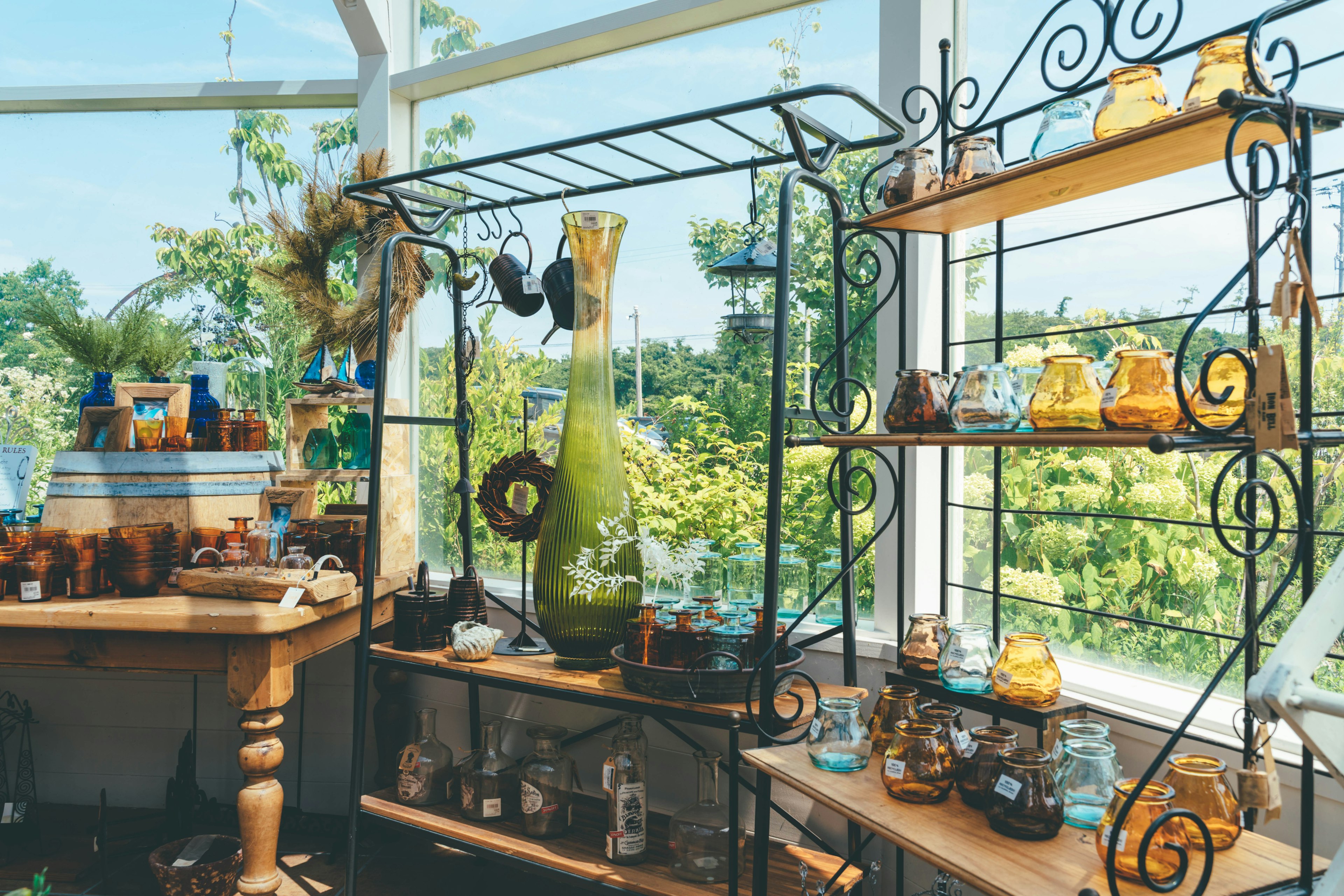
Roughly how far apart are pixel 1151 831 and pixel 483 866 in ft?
6.57

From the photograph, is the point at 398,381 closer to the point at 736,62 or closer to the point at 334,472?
the point at 334,472

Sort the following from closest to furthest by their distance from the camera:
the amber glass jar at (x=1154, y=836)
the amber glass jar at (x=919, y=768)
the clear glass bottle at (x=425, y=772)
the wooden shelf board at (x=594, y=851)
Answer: the amber glass jar at (x=1154, y=836)
the amber glass jar at (x=919, y=768)
the wooden shelf board at (x=594, y=851)
the clear glass bottle at (x=425, y=772)

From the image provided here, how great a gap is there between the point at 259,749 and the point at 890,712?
1.40 metres

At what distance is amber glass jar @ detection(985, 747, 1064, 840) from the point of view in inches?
43.6

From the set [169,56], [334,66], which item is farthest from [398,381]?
[169,56]

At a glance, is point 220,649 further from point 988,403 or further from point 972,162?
point 972,162

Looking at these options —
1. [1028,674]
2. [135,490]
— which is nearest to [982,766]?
[1028,674]

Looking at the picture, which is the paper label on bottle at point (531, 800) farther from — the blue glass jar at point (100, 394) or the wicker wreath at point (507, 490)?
the blue glass jar at point (100, 394)

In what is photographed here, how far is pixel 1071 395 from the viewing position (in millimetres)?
1152

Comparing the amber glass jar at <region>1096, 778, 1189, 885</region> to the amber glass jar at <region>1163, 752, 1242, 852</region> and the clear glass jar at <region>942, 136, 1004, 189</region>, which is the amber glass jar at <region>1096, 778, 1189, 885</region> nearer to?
the amber glass jar at <region>1163, 752, 1242, 852</region>

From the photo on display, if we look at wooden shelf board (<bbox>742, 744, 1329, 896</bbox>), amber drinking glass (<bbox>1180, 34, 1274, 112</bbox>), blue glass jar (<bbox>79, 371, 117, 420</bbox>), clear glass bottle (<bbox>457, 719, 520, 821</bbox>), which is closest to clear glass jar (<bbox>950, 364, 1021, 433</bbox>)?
amber drinking glass (<bbox>1180, 34, 1274, 112</bbox>)

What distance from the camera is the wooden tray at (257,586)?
202cm

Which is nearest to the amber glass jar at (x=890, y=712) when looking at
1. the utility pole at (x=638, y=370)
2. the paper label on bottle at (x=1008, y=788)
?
the paper label on bottle at (x=1008, y=788)

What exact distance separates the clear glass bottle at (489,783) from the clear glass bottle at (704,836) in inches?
16.3
